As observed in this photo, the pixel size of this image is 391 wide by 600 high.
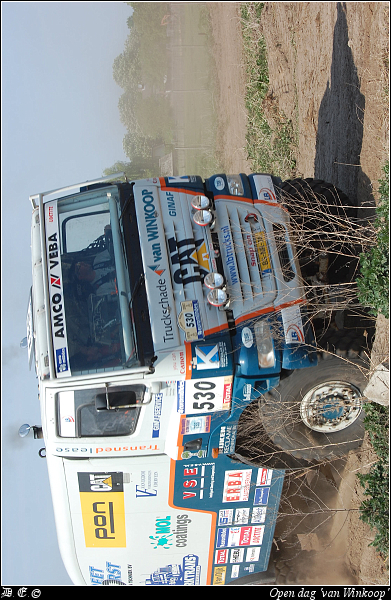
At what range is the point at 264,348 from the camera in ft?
14.7

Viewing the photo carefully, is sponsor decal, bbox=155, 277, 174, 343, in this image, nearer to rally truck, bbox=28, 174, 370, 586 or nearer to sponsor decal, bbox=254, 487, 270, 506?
rally truck, bbox=28, 174, 370, 586

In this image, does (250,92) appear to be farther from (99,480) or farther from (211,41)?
(99,480)

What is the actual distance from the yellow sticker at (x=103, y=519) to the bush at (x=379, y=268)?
129 inches

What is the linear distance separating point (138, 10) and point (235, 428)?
73.8 ft

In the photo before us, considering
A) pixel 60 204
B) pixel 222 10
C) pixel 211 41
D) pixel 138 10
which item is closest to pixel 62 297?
pixel 60 204

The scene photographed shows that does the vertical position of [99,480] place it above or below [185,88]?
below

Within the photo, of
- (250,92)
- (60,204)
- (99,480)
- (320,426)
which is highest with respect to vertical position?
(250,92)

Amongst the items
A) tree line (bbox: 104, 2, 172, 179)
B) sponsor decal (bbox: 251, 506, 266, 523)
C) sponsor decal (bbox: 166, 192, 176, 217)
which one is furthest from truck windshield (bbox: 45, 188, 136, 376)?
Result: tree line (bbox: 104, 2, 172, 179)

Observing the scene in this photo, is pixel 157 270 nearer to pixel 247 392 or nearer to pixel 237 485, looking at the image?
pixel 247 392

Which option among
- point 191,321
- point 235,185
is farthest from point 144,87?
point 191,321

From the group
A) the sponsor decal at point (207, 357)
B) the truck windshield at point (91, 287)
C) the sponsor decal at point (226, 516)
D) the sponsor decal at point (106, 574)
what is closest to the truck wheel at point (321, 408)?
the sponsor decal at point (207, 357)

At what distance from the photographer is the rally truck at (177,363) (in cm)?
446
